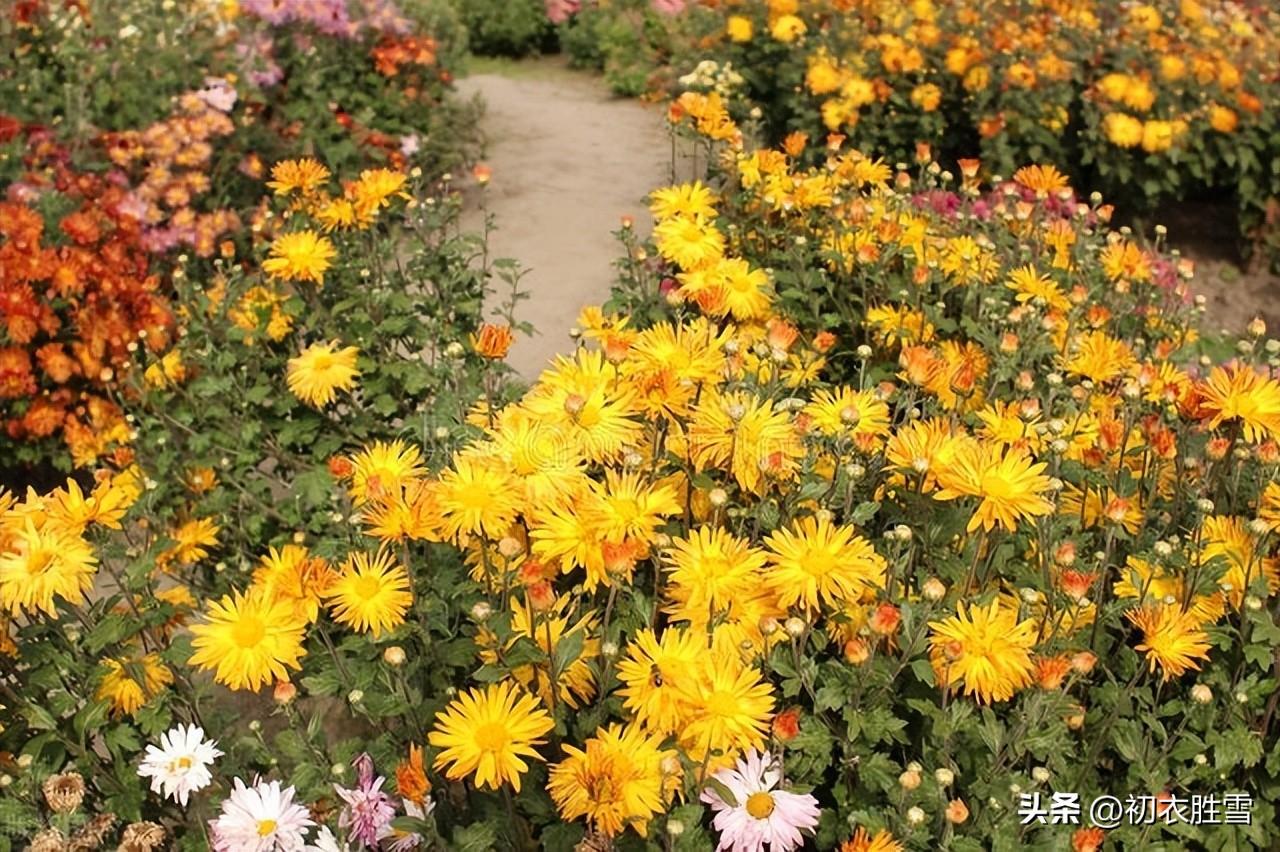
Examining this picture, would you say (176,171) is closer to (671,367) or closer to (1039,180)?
(1039,180)

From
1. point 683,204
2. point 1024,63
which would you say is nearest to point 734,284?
point 683,204

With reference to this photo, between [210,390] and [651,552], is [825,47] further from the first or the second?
[651,552]

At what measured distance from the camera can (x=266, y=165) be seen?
5.23m

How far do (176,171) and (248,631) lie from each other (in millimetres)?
3808

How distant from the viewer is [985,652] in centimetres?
133

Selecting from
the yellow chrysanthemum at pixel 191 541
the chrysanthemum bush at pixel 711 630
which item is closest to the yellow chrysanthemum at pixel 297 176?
the yellow chrysanthemum at pixel 191 541

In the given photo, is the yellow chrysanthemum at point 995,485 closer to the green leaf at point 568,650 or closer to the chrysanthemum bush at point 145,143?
the green leaf at point 568,650

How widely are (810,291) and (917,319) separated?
28 cm

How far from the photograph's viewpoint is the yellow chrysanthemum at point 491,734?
3.88 feet

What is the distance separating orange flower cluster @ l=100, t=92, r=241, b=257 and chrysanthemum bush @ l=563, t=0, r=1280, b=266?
2.45 metres

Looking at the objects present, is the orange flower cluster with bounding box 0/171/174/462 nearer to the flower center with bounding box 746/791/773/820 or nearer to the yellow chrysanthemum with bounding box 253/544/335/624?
the yellow chrysanthemum with bounding box 253/544/335/624

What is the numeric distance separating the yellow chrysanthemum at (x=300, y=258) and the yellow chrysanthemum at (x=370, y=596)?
1153mm

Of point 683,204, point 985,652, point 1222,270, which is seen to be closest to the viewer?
point 985,652

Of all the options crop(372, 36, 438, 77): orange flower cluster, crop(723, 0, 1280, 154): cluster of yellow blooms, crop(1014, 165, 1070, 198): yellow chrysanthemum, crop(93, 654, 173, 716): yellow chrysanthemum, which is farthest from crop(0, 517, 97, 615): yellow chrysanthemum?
crop(372, 36, 438, 77): orange flower cluster
